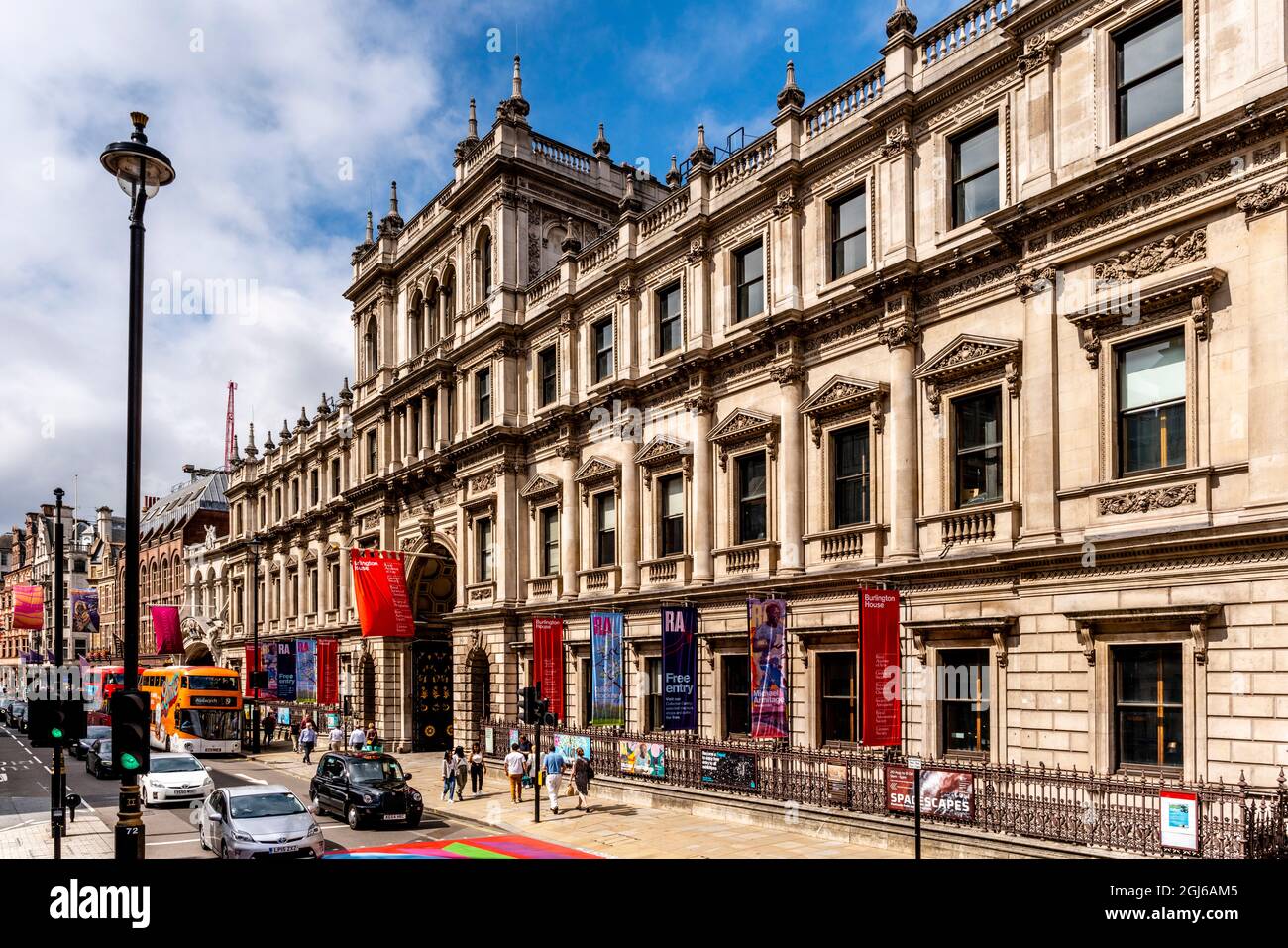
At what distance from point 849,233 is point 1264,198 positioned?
33.9ft

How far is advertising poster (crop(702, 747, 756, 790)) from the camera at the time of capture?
78.5ft

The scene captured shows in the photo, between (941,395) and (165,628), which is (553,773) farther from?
(165,628)

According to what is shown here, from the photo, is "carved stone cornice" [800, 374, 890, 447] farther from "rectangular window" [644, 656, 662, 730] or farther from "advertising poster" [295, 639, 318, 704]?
"advertising poster" [295, 639, 318, 704]

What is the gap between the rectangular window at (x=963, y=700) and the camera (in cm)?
2055

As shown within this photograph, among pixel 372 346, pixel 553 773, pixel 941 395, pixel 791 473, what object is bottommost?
pixel 553 773

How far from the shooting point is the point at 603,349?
33.6 metres

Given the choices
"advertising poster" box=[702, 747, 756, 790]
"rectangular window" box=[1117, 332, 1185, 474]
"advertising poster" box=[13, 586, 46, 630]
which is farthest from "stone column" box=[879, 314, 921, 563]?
"advertising poster" box=[13, 586, 46, 630]

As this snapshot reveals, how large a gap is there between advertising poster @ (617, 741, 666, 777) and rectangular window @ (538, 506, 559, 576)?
329 inches

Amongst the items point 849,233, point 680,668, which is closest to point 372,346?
point 680,668

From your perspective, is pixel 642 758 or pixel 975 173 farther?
pixel 642 758

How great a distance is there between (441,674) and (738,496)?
80.2 feet

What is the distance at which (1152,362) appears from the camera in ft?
58.9

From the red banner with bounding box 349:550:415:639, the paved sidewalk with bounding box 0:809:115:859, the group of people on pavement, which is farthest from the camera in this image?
the red banner with bounding box 349:550:415:639
